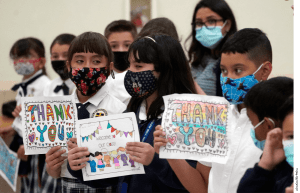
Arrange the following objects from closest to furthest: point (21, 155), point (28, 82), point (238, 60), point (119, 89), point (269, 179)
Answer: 1. point (269, 179)
2. point (238, 60)
3. point (119, 89)
4. point (21, 155)
5. point (28, 82)

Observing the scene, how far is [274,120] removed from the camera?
1374mm

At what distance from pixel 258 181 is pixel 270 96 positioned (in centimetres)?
36

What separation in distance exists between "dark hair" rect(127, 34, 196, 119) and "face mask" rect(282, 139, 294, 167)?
2.74ft

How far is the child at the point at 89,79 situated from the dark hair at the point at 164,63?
33 centimetres

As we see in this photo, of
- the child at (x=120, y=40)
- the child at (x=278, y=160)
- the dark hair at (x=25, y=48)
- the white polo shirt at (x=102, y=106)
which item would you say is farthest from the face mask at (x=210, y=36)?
the dark hair at (x=25, y=48)

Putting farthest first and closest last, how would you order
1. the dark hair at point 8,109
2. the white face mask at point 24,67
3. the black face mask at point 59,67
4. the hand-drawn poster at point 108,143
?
1. the dark hair at point 8,109
2. the white face mask at point 24,67
3. the black face mask at point 59,67
4. the hand-drawn poster at point 108,143

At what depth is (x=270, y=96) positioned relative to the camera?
1.39 meters

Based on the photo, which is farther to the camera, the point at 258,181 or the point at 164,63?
the point at 164,63

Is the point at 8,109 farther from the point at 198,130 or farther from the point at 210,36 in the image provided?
the point at 198,130

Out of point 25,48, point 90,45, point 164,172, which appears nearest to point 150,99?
point 164,172

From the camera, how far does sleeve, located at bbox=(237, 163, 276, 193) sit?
1.30 metres

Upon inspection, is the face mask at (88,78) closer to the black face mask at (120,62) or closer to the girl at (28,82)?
the black face mask at (120,62)

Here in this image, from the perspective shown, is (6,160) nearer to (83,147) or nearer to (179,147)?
(83,147)

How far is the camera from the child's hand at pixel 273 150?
4.15 feet
